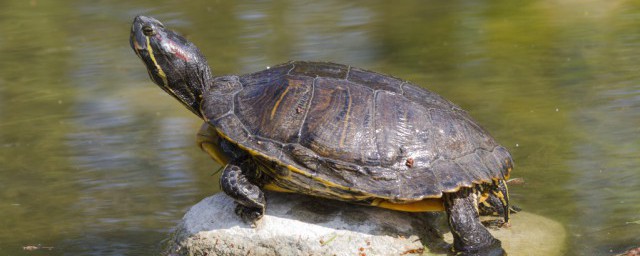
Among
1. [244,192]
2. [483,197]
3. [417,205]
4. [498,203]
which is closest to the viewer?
[244,192]

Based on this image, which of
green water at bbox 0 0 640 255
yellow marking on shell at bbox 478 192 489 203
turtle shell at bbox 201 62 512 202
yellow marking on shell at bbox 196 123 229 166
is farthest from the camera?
green water at bbox 0 0 640 255

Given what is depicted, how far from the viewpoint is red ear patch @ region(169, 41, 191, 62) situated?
209 inches

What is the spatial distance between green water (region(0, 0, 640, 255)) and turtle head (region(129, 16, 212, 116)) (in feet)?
3.84

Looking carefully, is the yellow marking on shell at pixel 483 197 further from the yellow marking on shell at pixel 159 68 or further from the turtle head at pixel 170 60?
the yellow marking on shell at pixel 159 68

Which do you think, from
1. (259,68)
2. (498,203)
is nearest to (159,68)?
(498,203)

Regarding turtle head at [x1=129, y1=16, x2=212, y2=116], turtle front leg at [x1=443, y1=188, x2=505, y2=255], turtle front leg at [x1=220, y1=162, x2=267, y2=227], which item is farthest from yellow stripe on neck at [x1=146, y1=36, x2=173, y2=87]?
turtle front leg at [x1=443, y1=188, x2=505, y2=255]

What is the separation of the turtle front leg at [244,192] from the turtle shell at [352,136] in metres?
0.13

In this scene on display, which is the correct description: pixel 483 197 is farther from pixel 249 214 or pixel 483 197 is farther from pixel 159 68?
pixel 159 68

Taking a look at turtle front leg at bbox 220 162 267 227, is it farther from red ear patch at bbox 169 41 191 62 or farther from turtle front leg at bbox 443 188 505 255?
turtle front leg at bbox 443 188 505 255

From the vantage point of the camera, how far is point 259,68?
9078 mm

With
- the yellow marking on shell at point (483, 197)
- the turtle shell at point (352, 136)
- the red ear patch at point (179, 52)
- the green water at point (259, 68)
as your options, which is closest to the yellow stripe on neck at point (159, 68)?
the red ear patch at point (179, 52)

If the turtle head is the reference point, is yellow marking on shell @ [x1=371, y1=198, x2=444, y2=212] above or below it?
below

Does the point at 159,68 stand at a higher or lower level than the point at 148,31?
lower

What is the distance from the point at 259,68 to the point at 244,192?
441 cm
